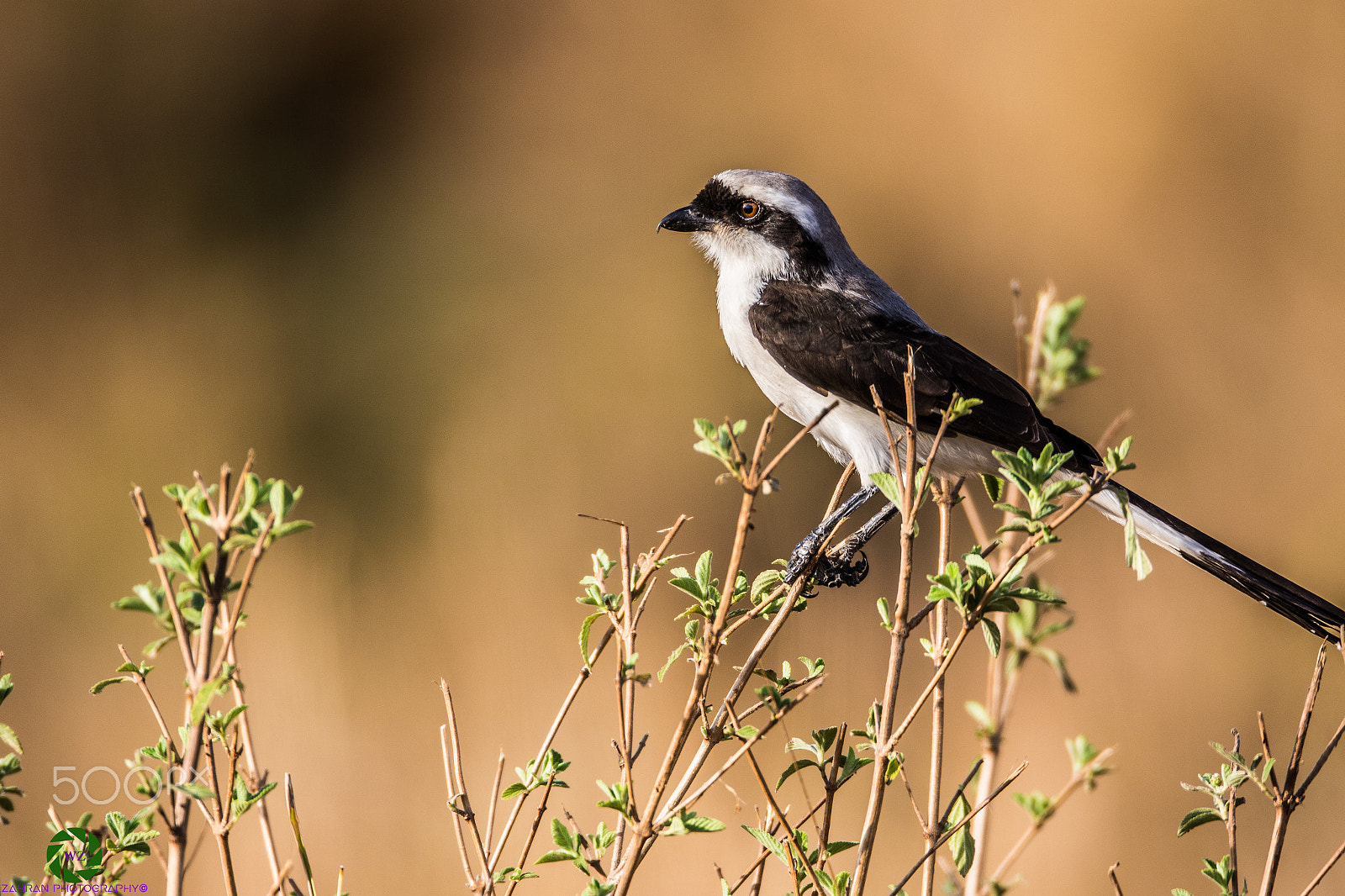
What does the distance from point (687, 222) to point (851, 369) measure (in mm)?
949

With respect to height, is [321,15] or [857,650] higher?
[321,15]

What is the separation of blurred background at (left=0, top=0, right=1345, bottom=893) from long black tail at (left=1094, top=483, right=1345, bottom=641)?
219 centimetres

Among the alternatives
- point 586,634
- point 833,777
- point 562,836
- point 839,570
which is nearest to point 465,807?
point 562,836

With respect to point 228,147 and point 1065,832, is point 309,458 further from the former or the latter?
point 1065,832

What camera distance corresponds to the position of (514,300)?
19.0ft

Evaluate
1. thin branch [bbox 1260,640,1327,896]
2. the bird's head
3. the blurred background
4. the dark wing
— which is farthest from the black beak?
thin branch [bbox 1260,640,1327,896]

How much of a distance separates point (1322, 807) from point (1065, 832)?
3.82 feet

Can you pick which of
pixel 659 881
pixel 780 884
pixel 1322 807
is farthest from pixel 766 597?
pixel 1322 807

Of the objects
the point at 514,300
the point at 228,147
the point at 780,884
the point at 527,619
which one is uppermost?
the point at 228,147

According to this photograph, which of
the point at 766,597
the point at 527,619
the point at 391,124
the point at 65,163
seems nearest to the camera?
the point at 766,597

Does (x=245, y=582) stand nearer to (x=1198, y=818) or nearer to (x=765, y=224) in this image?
(x=1198, y=818)

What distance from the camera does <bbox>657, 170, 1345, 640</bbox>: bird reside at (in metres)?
2.56

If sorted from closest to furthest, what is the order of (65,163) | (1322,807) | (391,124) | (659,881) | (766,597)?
(766,597) → (659,881) → (1322,807) → (65,163) → (391,124)

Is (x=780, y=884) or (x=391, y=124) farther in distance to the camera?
(x=391, y=124)
